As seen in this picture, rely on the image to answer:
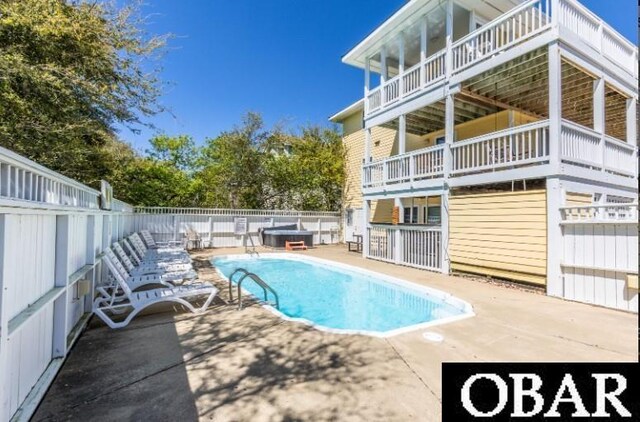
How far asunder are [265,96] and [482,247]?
17070mm

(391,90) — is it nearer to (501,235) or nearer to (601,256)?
(501,235)

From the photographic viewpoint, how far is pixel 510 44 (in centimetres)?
824

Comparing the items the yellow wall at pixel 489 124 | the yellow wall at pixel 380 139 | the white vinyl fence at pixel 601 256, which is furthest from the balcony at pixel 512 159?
the yellow wall at pixel 380 139

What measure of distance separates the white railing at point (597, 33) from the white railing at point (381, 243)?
7.25 meters

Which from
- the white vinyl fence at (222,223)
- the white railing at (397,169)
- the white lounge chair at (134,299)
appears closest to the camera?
the white lounge chair at (134,299)

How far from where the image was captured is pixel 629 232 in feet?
18.9

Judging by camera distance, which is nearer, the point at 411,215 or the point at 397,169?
the point at 397,169

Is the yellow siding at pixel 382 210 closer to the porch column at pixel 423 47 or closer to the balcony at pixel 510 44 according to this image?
the balcony at pixel 510 44

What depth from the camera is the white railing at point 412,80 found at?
11.1m

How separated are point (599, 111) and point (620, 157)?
74.4 inches

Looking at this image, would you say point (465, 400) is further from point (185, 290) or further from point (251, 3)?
point (251, 3)

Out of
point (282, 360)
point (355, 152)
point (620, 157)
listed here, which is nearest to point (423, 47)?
point (620, 157)

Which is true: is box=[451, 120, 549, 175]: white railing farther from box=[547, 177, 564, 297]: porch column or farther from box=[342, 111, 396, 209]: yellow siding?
box=[342, 111, 396, 209]: yellow siding

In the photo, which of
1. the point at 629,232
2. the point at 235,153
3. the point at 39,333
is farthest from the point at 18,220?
the point at 235,153
